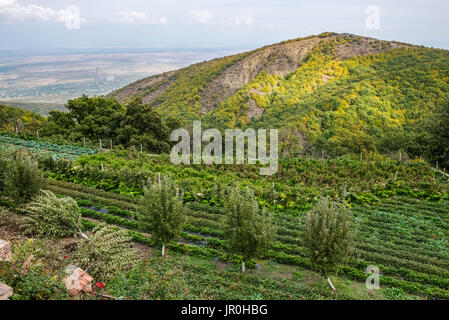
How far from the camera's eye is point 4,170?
16.2 m

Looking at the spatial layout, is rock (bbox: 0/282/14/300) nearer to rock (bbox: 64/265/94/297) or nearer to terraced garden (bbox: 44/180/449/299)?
rock (bbox: 64/265/94/297)

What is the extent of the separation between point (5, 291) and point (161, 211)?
195 inches

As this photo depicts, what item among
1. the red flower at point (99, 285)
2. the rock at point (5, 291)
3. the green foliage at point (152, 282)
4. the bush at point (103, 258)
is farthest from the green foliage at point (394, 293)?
the rock at point (5, 291)

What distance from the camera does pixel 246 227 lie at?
34.2 feet

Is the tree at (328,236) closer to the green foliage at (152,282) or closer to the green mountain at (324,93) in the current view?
the green foliage at (152,282)

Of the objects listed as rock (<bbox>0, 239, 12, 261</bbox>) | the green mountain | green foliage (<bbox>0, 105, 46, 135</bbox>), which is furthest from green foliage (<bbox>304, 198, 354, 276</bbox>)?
green foliage (<bbox>0, 105, 46, 135</bbox>)

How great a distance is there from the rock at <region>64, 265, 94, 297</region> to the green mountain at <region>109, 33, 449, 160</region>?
27.0 m

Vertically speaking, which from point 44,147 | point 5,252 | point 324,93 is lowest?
point 5,252

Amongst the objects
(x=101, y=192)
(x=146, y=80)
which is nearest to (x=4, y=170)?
(x=101, y=192)

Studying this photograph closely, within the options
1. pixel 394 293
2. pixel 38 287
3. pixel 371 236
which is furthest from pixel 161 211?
pixel 371 236

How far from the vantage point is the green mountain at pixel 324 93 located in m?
39.0

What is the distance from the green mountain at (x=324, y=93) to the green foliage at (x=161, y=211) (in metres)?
24.1

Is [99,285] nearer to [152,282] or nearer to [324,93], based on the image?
[152,282]

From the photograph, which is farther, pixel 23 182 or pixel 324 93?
pixel 324 93
